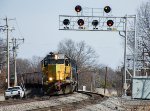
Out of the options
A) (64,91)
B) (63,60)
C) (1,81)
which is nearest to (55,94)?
(64,91)

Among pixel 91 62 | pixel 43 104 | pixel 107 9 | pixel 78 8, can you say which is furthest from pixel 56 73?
pixel 91 62

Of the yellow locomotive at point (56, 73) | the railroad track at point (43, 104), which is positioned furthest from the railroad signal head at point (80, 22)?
the railroad track at point (43, 104)

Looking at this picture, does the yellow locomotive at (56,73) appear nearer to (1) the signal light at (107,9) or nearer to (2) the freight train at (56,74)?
(2) the freight train at (56,74)

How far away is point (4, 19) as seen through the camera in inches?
2245

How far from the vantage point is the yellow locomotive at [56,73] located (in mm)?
33781

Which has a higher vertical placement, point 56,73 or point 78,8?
point 78,8

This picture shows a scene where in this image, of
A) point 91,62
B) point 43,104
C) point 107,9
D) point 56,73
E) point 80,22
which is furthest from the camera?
point 91,62

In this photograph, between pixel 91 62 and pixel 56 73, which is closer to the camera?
pixel 56 73

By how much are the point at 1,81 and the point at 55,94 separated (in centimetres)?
3013

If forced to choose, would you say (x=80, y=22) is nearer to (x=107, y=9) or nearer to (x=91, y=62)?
(x=107, y=9)

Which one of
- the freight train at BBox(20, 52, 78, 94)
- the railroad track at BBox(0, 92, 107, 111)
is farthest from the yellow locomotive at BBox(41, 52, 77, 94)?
the railroad track at BBox(0, 92, 107, 111)

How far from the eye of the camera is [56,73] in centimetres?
3391

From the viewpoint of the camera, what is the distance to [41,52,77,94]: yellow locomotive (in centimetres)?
3378

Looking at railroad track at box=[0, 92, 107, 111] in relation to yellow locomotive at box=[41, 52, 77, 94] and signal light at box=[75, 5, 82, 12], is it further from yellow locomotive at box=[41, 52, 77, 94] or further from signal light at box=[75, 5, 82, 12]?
signal light at box=[75, 5, 82, 12]
